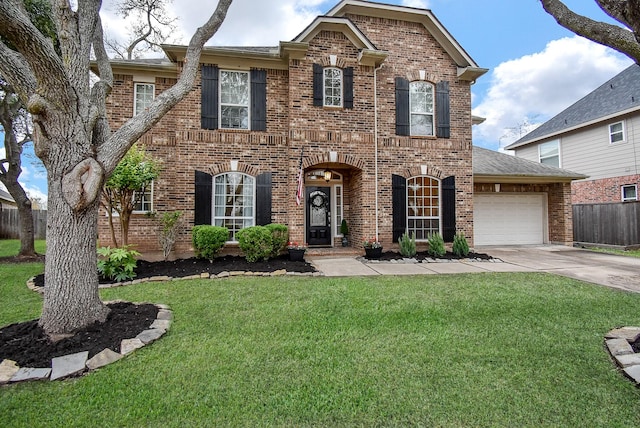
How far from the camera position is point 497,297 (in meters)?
5.14

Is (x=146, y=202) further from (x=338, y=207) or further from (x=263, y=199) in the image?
(x=338, y=207)

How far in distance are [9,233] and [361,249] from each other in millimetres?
18285

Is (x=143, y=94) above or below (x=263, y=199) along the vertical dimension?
above

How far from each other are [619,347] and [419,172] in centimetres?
695

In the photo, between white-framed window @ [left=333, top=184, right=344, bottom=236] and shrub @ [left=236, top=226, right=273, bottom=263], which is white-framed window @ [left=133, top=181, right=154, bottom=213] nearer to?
shrub @ [left=236, top=226, right=273, bottom=263]

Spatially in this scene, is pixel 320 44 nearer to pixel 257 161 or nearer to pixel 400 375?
pixel 257 161

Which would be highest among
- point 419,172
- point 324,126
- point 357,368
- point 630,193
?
point 324,126

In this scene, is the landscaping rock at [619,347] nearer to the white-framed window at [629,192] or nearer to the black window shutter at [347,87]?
the black window shutter at [347,87]

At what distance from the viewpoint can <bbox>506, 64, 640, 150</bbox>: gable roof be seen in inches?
515

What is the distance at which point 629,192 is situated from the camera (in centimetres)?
1308

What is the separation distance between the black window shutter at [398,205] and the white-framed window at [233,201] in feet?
13.6

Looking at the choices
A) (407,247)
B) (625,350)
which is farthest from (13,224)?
(625,350)

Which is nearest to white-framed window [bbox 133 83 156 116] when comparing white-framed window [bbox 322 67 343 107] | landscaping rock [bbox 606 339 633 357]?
white-framed window [bbox 322 67 343 107]

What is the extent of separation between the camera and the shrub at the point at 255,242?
767cm
